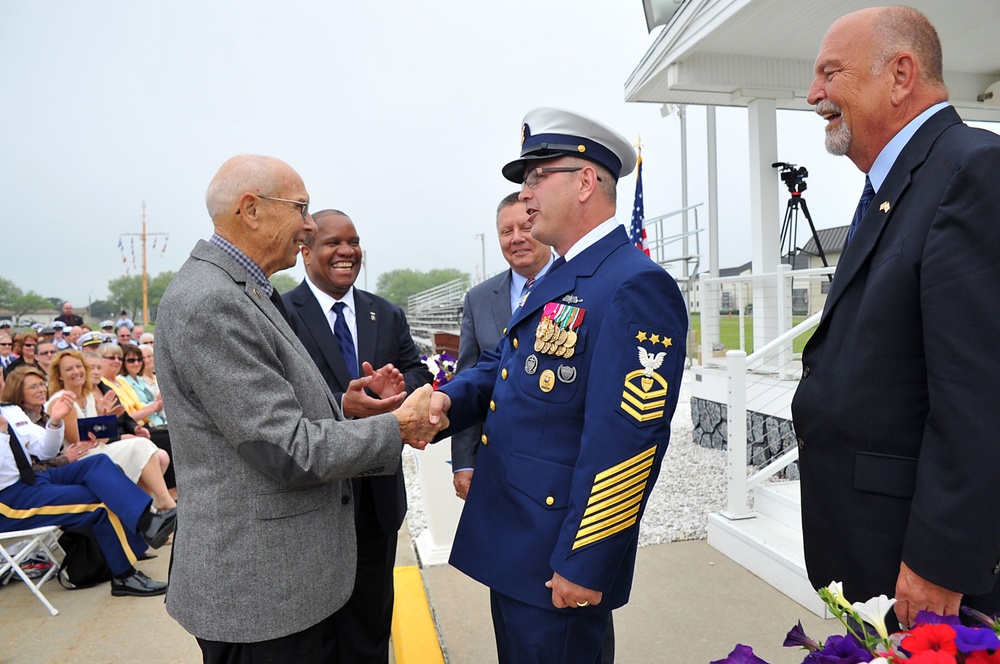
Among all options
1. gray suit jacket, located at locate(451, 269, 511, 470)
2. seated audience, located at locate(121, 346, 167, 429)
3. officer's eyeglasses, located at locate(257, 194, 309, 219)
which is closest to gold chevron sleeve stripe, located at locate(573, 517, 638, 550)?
officer's eyeglasses, located at locate(257, 194, 309, 219)

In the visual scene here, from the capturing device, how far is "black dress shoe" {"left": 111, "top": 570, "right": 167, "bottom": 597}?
455 cm

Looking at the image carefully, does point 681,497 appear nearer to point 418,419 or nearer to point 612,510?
point 418,419

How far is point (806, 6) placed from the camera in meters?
6.86

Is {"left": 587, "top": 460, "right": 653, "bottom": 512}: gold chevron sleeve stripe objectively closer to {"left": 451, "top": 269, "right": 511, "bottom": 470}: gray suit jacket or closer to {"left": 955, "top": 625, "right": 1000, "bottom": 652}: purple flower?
{"left": 955, "top": 625, "right": 1000, "bottom": 652}: purple flower

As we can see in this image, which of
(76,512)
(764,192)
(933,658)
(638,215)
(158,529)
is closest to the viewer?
(933,658)

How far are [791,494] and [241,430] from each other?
13.1ft

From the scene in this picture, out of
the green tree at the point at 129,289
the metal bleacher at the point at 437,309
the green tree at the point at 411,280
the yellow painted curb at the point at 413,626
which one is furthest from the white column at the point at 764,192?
the green tree at the point at 411,280

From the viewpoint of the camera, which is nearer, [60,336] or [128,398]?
[128,398]

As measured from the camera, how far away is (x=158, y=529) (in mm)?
5023

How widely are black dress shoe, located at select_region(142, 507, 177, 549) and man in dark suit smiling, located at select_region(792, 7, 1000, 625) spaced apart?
4.65m

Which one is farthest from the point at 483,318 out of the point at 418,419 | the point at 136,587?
the point at 136,587

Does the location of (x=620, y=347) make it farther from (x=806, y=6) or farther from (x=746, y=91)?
(x=746, y=91)

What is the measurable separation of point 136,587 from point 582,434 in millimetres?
4045

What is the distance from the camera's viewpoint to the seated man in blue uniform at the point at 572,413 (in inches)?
72.3
